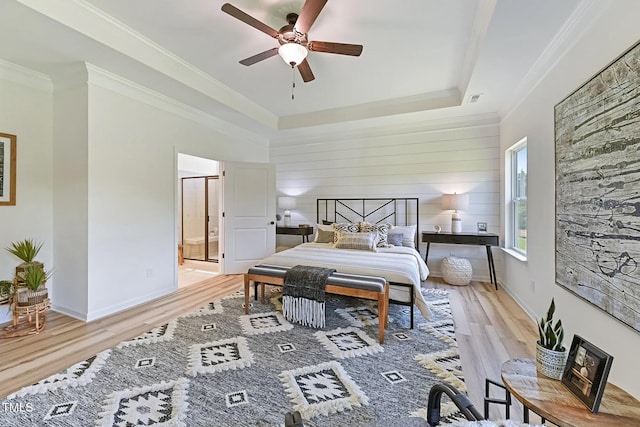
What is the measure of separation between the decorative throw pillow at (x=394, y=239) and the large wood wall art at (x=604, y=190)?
7.11 feet

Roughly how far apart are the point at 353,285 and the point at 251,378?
1.19 m

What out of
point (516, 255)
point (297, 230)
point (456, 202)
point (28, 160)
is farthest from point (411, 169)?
point (28, 160)

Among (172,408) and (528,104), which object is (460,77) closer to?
(528,104)

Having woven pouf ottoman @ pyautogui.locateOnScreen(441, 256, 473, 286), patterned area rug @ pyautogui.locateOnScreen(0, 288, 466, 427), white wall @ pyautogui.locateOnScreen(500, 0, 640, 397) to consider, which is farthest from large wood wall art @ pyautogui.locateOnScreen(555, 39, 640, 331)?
woven pouf ottoman @ pyautogui.locateOnScreen(441, 256, 473, 286)

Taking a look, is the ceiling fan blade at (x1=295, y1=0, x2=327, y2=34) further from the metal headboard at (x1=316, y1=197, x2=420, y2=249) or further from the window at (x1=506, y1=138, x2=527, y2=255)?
the metal headboard at (x1=316, y1=197, x2=420, y2=249)

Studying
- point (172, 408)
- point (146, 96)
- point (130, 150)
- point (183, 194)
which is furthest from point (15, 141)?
point (183, 194)

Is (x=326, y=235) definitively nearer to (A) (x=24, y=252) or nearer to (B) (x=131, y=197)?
(B) (x=131, y=197)

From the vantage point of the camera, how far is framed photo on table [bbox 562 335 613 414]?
0.96 metres

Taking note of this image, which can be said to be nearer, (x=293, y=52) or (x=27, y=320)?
(x=293, y=52)

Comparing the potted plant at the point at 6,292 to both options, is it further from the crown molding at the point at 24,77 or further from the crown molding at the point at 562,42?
the crown molding at the point at 562,42

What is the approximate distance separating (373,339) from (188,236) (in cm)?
542

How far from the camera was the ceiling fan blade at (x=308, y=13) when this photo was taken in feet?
6.35

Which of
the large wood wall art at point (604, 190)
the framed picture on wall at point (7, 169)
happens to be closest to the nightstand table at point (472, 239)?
the large wood wall art at point (604, 190)

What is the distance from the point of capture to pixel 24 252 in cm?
290
